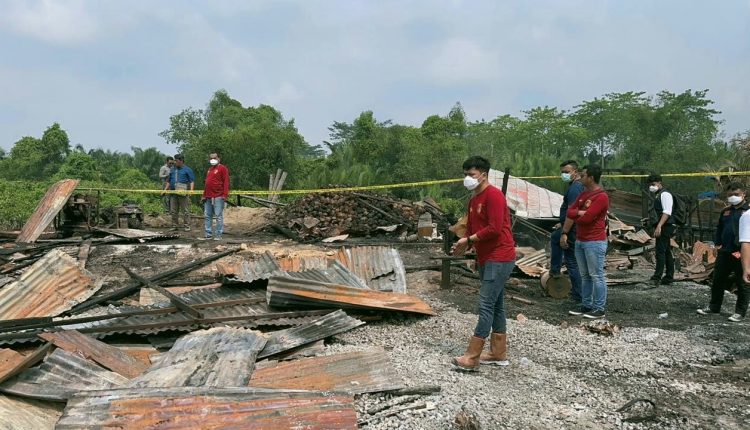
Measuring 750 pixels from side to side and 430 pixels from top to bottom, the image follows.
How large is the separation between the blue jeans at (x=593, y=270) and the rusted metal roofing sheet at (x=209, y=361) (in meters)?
3.77

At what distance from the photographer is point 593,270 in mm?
6133

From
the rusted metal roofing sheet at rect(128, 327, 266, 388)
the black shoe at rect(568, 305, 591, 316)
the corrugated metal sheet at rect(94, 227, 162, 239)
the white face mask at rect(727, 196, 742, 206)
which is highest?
the white face mask at rect(727, 196, 742, 206)

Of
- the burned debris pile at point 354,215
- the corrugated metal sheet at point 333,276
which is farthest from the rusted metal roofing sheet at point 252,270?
the burned debris pile at point 354,215

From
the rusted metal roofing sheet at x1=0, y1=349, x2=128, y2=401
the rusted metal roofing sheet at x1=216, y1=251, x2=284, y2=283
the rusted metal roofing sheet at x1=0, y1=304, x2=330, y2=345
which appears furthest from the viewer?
the rusted metal roofing sheet at x1=216, y1=251, x2=284, y2=283

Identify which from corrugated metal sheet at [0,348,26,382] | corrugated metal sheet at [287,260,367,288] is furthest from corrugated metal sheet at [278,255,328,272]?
corrugated metal sheet at [0,348,26,382]

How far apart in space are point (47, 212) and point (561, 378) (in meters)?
10.3

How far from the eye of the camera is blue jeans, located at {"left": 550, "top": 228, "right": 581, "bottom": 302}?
7.21 m

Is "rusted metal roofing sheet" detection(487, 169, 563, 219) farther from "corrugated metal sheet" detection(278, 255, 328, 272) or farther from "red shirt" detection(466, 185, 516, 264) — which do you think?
"red shirt" detection(466, 185, 516, 264)

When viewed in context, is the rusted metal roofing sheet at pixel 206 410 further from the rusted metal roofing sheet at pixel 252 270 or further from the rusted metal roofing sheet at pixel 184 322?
the rusted metal roofing sheet at pixel 252 270

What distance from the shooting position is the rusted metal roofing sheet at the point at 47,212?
1014cm

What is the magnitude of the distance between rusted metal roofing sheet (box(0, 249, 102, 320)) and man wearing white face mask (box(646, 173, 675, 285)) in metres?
8.00

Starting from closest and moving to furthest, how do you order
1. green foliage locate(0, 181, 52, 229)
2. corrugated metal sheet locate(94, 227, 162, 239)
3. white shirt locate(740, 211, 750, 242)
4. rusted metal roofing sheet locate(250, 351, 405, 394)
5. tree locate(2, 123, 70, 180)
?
rusted metal roofing sheet locate(250, 351, 405, 394) < white shirt locate(740, 211, 750, 242) < corrugated metal sheet locate(94, 227, 162, 239) < green foliage locate(0, 181, 52, 229) < tree locate(2, 123, 70, 180)

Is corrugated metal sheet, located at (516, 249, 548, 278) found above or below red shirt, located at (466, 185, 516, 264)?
below

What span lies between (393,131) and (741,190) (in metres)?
21.9
